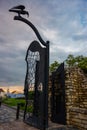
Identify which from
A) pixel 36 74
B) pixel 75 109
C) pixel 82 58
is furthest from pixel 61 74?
pixel 82 58

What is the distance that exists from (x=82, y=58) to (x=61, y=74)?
10947 millimetres

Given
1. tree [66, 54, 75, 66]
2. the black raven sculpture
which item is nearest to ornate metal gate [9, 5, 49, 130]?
the black raven sculpture

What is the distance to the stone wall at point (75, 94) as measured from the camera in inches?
348

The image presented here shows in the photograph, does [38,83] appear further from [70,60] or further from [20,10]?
[70,60]

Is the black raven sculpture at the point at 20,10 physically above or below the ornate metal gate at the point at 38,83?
above

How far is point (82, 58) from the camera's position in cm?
2052

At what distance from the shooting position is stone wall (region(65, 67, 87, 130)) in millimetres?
8827

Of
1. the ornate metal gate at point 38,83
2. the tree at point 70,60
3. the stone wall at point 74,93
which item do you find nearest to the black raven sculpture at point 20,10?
the ornate metal gate at point 38,83

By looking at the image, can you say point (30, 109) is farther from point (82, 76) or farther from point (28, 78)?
point (82, 76)

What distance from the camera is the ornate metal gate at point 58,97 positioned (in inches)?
380

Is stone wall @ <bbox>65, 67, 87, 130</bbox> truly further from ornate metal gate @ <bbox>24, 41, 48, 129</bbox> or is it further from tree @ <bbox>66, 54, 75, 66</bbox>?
tree @ <bbox>66, 54, 75, 66</bbox>

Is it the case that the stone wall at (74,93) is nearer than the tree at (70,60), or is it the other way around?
the stone wall at (74,93)

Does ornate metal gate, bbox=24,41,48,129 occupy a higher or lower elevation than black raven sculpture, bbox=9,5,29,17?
lower

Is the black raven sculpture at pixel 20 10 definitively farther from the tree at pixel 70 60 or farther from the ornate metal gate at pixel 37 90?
the tree at pixel 70 60
